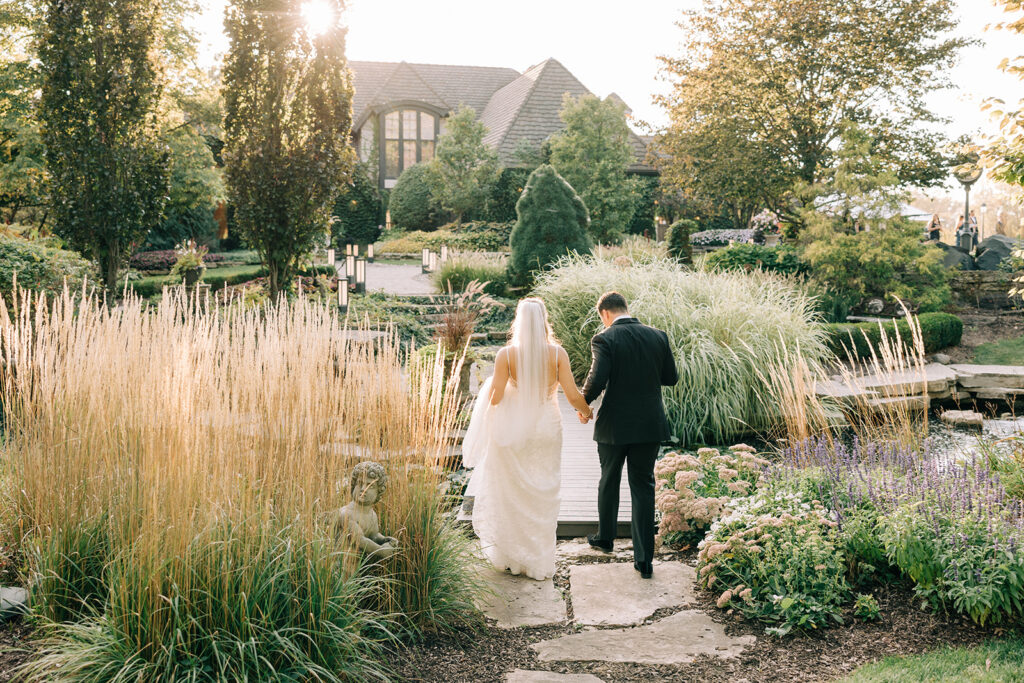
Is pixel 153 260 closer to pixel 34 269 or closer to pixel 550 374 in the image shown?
pixel 34 269

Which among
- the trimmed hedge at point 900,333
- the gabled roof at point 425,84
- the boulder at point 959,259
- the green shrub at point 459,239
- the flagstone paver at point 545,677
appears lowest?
the flagstone paver at point 545,677

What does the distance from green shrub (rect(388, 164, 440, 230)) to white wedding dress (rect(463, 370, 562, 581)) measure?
25.7m

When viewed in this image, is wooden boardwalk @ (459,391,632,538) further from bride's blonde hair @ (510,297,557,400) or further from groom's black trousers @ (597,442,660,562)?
bride's blonde hair @ (510,297,557,400)

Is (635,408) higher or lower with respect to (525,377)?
lower

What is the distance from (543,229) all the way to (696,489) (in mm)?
9808

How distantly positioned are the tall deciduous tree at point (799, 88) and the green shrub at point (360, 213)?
14858 millimetres

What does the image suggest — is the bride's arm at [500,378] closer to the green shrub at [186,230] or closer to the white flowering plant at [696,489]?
the white flowering plant at [696,489]

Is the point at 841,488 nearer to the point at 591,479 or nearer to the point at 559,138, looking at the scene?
the point at 591,479

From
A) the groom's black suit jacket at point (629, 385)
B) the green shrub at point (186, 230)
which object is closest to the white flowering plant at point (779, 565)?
the groom's black suit jacket at point (629, 385)

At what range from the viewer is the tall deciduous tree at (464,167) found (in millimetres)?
28016

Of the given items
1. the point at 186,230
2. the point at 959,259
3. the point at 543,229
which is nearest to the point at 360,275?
the point at 543,229

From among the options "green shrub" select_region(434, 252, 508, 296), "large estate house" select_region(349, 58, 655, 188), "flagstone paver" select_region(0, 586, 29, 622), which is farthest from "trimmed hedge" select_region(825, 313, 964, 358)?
"large estate house" select_region(349, 58, 655, 188)

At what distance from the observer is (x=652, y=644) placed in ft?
12.4

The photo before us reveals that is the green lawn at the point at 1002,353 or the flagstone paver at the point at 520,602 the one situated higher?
the green lawn at the point at 1002,353
